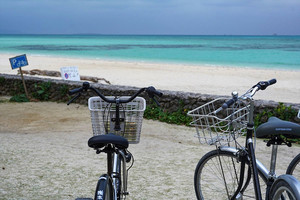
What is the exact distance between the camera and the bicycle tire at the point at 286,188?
236 cm

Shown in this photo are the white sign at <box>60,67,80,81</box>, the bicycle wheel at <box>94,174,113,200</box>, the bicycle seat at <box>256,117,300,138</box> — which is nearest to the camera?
the bicycle wheel at <box>94,174,113,200</box>

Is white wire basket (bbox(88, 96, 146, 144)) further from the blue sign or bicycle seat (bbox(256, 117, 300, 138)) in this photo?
the blue sign

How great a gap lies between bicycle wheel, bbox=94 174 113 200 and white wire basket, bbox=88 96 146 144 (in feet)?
1.57

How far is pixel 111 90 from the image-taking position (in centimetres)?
883

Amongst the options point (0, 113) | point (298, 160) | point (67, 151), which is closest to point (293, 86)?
point (0, 113)

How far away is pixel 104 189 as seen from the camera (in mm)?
2322

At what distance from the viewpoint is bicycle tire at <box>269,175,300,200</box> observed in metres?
2.36

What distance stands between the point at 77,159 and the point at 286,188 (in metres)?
3.42

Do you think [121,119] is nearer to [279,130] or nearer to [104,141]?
[104,141]

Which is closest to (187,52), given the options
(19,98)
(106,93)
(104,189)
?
(19,98)

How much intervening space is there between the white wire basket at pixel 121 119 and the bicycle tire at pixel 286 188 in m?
0.97

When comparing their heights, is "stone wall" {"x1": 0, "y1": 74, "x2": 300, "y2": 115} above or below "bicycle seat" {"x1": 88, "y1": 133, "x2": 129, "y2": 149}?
below

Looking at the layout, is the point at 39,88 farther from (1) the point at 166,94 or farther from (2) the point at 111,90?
(1) the point at 166,94

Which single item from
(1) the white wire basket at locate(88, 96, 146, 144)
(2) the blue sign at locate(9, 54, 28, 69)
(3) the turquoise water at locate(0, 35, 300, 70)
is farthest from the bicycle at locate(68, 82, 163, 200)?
(3) the turquoise water at locate(0, 35, 300, 70)
